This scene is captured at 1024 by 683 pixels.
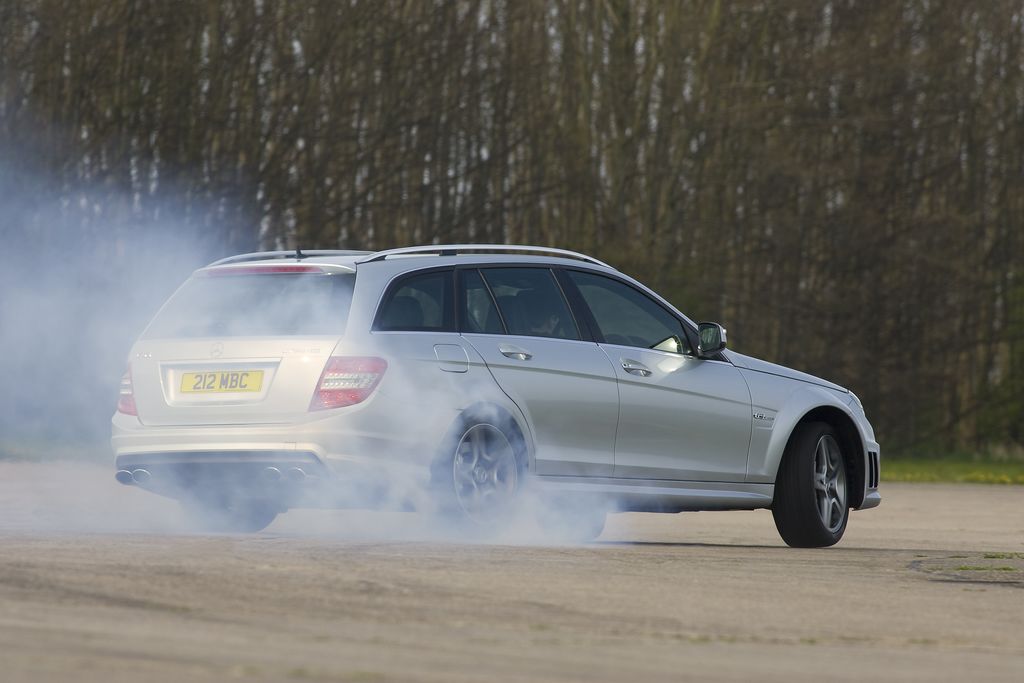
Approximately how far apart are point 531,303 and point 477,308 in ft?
1.42

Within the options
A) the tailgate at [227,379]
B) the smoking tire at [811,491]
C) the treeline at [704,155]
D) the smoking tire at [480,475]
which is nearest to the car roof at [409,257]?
the tailgate at [227,379]

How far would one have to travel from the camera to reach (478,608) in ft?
23.6

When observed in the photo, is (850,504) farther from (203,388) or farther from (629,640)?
(629,640)

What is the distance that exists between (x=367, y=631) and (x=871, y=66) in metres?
23.3

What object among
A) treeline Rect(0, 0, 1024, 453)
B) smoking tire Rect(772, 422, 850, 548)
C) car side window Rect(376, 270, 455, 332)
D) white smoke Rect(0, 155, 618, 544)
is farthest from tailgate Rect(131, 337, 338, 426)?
treeline Rect(0, 0, 1024, 453)

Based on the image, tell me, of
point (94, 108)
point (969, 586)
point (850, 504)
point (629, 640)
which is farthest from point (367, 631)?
point (94, 108)

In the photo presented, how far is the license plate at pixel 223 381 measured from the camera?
32.4 feet

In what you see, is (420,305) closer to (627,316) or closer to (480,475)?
(480,475)

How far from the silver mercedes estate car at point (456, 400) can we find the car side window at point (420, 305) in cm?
1

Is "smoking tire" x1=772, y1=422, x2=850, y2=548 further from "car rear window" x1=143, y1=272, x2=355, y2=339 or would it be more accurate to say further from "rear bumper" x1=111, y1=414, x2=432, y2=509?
"car rear window" x1=143, y1=272, x2=355, y2=339

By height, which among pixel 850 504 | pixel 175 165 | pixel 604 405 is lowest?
pixel 850 504

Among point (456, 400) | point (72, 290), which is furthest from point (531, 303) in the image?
point (72, 290)

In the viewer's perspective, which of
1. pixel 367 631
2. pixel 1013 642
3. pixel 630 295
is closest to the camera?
pixel 367 631

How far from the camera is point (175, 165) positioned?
2505 centimetres
